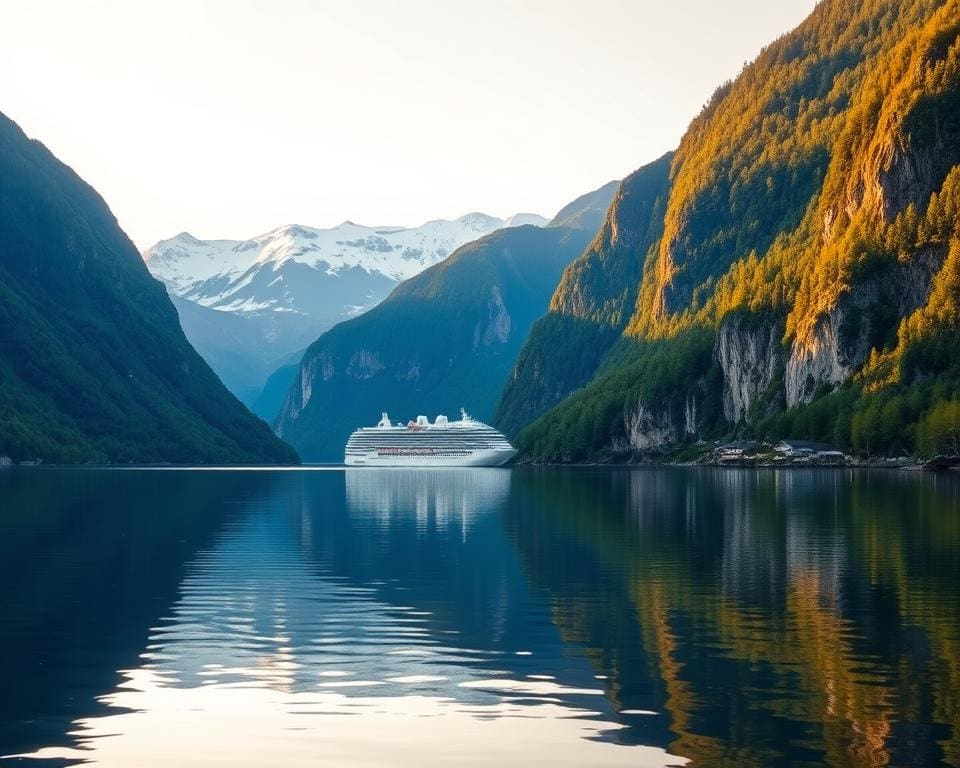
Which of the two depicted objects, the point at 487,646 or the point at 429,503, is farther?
the point at 429,503

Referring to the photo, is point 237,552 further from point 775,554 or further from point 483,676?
point 483,676

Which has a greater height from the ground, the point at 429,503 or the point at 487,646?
the point at 429,503

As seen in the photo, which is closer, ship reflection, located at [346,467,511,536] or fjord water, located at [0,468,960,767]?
fjord water, located at [0,468,960,767]

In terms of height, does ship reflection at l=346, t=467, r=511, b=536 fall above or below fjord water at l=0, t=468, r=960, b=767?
above

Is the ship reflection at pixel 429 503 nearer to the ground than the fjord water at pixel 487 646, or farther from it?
farther from it

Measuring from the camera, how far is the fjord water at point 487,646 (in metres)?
29.3

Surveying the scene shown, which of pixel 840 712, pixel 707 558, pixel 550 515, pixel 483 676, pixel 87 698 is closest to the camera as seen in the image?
pixel 840 712

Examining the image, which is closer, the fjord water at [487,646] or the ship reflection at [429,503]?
the fjord water at [487,646]

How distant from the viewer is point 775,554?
6488 cm

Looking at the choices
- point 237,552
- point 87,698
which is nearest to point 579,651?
point 87,698

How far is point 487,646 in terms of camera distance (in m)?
40.4

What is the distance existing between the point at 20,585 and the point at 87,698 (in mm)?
22224

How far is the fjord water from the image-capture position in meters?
29.3

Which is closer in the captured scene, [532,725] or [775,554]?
[532,725]
